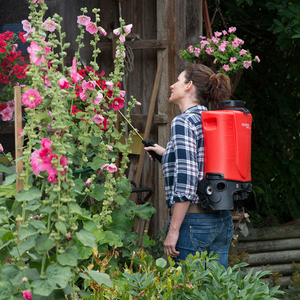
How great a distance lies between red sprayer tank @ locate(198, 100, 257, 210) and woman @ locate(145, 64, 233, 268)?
63mm

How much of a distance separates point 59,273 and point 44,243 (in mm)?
83

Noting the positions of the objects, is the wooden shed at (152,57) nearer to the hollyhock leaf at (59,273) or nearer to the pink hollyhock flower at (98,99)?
the pink hollyhock flower at (98,99)

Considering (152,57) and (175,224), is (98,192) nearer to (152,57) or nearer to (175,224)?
(175,224)

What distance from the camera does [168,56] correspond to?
10.2 feet

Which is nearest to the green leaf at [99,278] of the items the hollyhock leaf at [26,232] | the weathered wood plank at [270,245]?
the hollyhock leaf at [26,232]

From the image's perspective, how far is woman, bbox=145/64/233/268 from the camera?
1.83 metres

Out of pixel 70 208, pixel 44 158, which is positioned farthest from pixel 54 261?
pixel 44 158

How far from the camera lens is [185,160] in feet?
5.98

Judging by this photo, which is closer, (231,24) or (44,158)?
(44,158)

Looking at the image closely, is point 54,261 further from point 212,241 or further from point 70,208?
point 212,241

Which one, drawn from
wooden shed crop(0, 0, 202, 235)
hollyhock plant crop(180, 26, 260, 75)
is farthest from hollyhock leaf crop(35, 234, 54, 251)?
hollyhock plant crop(180, 26, 260, 75)

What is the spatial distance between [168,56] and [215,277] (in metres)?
2.27

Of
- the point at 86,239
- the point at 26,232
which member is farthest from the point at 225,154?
the point at 26,232

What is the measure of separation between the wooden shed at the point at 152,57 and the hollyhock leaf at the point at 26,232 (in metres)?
2.08
